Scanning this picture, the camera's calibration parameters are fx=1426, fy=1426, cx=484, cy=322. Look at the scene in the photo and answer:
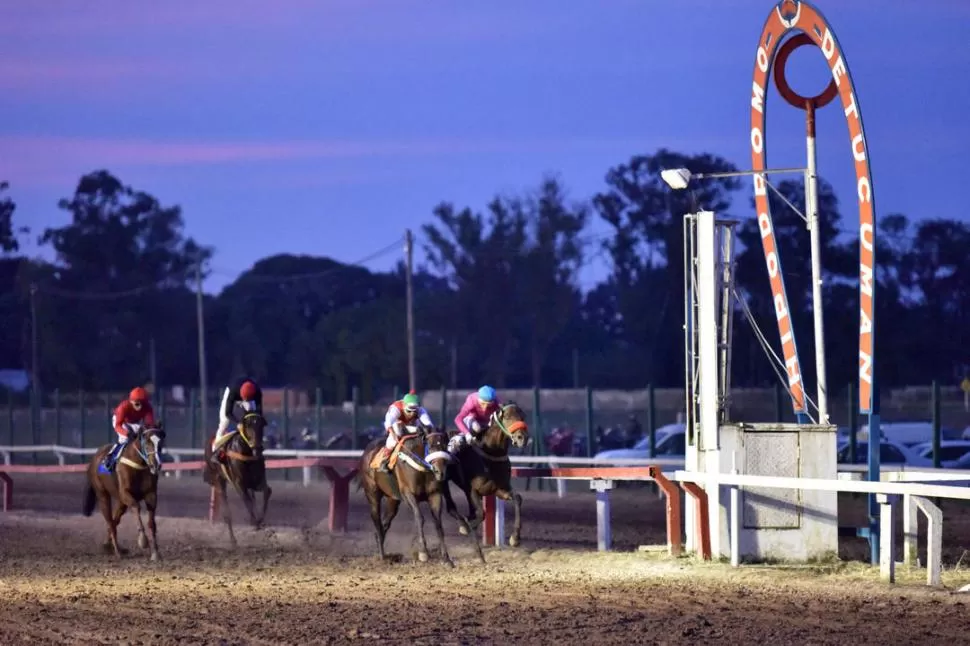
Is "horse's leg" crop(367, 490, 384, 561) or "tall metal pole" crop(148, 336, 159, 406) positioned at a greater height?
"tall metal pole" crop(148, 336, 159, 406)

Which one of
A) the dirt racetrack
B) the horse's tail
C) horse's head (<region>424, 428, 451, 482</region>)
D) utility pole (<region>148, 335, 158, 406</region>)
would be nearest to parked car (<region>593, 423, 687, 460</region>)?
the dirt racetrack

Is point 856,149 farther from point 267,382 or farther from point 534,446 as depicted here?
point 267,382

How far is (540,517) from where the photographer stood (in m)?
21.5

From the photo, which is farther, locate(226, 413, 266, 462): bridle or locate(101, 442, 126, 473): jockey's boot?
locate(226, 413, 266, 462): bridle

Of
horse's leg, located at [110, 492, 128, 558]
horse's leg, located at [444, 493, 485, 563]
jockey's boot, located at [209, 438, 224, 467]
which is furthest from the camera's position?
jockey's boot, located at [209, 438, 224, 467]

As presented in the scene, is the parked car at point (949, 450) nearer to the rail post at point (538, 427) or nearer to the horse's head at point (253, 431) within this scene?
the rail post at point (538, 427)

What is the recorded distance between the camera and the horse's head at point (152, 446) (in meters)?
15.9

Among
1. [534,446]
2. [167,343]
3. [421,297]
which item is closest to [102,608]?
[534,446]

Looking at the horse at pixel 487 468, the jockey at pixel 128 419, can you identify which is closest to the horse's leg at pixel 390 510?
the horse at pixel 487 468

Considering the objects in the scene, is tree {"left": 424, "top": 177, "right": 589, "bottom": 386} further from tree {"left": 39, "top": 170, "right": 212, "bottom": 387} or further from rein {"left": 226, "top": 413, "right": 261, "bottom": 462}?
rein {"left": 226, "top": 413, "right": 261, "bottom": 462}

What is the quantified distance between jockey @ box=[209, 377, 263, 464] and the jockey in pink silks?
3740 millimetres

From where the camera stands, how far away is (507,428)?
14.9 meters

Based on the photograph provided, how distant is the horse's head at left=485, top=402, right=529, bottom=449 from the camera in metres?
14.6

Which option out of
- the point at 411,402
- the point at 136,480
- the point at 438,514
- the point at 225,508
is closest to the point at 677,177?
the point at 411,402
